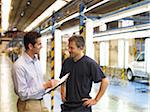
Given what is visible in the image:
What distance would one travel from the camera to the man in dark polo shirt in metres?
3.40

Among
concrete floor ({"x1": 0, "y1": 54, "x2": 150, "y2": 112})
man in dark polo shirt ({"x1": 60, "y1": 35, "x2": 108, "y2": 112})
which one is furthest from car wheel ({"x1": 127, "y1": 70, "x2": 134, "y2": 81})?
man in dark polo shirt ({"x1": 60, "y1": 35, "x2": 108, "y2": 112})

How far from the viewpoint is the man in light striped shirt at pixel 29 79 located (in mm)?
3135

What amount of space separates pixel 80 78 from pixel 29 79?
1.93ft

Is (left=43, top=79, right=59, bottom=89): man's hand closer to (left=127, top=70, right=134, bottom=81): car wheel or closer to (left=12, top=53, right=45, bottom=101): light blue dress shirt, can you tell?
(left=12, top=53, right=45, bottom=101): light blue dress shirt

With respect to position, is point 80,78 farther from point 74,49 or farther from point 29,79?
point 29,79

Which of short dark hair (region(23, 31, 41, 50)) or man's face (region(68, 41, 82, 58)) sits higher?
short dark hair (region(23, 31, 41, 50))

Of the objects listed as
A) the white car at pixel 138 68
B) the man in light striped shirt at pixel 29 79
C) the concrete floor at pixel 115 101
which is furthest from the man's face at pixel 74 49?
the white car at pixel 138 68

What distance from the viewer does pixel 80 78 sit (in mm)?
3459

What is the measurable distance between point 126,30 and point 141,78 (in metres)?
4.23

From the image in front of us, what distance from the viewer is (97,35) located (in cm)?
1844

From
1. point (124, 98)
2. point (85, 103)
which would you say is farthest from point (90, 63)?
point (124, 98)

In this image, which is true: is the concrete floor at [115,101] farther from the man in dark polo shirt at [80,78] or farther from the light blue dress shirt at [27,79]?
the light blue dress shirt at [27,79]

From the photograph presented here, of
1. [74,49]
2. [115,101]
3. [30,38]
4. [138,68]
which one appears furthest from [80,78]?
[138,68]

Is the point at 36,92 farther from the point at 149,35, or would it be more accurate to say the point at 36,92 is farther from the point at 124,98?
the point at 149,35
